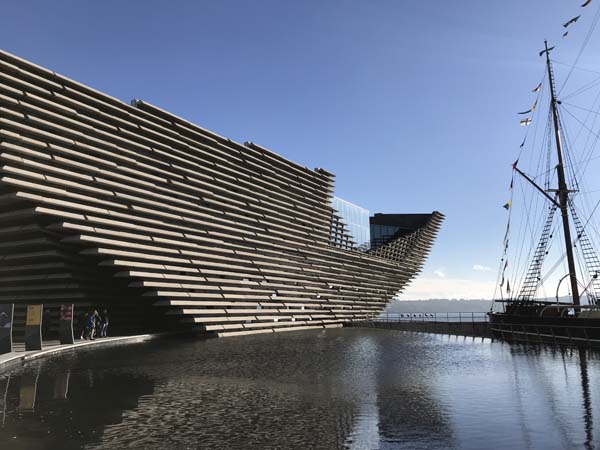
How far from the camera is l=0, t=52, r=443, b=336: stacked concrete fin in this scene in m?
19.9

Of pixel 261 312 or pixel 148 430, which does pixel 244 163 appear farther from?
pixel 148 430

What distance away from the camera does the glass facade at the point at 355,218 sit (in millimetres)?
50375

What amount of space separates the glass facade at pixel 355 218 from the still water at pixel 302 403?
34.2m

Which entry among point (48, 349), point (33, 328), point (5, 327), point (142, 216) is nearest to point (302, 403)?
point (5, 327)

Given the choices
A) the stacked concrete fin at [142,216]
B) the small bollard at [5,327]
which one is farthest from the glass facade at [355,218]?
the small bollard at [5,327]

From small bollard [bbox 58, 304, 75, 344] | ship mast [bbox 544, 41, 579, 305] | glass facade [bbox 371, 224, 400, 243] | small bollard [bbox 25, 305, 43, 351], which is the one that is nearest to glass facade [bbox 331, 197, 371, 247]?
glass facade [bbox 371, 224, 400, 243]

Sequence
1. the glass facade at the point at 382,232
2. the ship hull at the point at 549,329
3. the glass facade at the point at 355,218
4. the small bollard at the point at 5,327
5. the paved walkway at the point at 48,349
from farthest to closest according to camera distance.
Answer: the glass facade at the point at 382,232
the glass facade at the point at 355,218
the ship hull at the point at 549,329
the small bollard at the point at 5,327
the paved walkway at the point at 48,349

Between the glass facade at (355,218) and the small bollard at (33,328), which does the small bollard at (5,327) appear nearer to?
the small bollard at (33,328)

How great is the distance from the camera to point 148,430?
7.27 m

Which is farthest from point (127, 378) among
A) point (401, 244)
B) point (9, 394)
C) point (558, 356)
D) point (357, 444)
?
point (401, 244)

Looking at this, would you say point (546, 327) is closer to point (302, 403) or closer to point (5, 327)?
point (302, 403)

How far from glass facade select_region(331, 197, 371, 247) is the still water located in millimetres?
34232

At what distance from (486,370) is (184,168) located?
1852cm

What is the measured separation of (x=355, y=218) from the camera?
54.3 m
